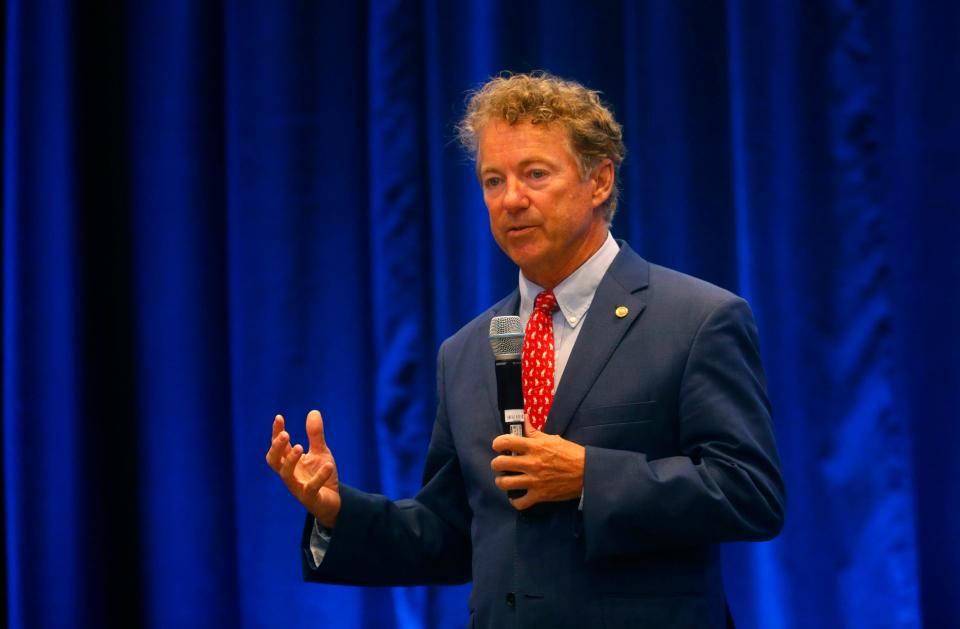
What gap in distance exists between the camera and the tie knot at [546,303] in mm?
1883

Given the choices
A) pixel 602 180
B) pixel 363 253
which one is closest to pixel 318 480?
pixel 602 180

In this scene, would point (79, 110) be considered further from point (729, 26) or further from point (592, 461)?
point (592, 461)

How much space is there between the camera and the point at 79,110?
3.27 meters

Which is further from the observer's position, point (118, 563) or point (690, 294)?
point (118, 563)

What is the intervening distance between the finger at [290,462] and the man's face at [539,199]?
487 millimetres

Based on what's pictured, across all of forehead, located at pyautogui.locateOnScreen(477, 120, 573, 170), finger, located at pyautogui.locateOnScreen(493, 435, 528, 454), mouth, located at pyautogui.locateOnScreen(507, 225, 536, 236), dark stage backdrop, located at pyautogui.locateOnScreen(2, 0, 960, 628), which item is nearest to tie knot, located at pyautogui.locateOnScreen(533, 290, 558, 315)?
mouth, located at pyautogui.locateOnScreen(507, 225, 536, 236)

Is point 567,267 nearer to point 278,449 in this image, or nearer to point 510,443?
point 510,443

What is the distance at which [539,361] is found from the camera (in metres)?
1.82

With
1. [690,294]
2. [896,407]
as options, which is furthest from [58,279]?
[896,407]

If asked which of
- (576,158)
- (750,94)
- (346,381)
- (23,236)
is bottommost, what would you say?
(346,381)

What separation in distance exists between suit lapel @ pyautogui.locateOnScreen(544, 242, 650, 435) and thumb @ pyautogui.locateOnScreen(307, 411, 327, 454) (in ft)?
1.29

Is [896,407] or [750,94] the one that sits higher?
[750,94]

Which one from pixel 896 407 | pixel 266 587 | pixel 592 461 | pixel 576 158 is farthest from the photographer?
pixel 266 587

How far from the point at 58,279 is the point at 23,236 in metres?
0.16
